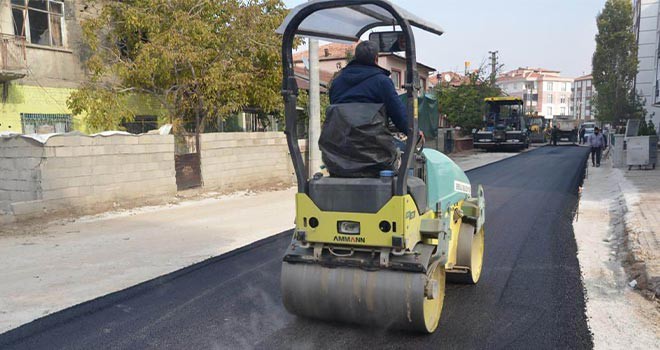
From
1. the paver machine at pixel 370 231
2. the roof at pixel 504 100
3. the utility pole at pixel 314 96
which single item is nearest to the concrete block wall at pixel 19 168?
the utility pole at pixel 314 96

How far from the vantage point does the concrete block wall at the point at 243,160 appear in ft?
38.8

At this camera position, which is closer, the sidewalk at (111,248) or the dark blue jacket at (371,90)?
the dark blue jacket at (371,90)

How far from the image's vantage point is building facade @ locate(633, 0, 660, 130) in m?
35.8

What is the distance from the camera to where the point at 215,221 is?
28.6 ft

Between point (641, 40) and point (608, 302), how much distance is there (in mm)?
41329

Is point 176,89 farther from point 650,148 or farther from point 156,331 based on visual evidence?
point 650,148

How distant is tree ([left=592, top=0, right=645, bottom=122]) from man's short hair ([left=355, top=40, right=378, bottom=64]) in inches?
1598

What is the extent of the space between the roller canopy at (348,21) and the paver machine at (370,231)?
0.01 m

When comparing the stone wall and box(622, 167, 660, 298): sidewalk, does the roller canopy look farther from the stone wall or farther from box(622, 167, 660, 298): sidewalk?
the stone wall

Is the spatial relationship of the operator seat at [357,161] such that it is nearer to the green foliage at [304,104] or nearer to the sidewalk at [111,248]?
the sidewalk at [111,248]

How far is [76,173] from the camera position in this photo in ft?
29.5

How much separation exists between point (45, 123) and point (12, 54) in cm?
184

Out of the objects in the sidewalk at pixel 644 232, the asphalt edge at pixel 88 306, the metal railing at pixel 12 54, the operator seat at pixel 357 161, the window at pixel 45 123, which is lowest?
the asphalt edge at pixel 88 306

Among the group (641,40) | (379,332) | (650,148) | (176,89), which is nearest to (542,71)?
(641,40)
